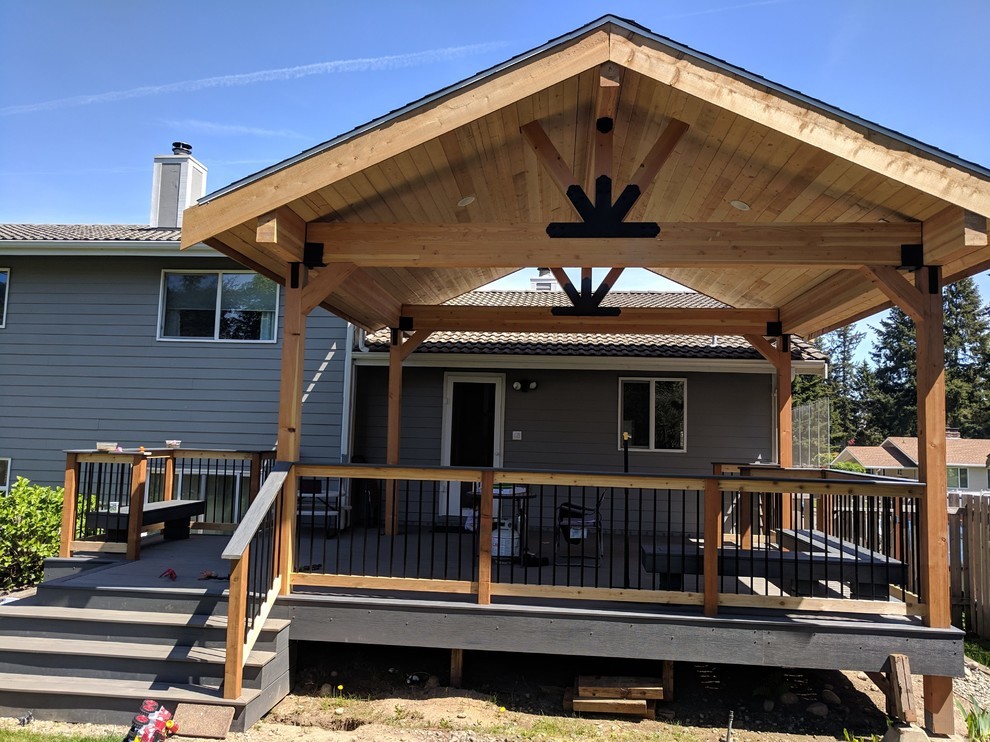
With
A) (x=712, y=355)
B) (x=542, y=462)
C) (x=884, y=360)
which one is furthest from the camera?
(x=884, y=360)

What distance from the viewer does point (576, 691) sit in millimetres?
5059

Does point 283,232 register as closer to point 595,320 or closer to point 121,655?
point 121,655

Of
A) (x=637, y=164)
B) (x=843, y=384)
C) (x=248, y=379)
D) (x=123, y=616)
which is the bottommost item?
(x=123, y=616)

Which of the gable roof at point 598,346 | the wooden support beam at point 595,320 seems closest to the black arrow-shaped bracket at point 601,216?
the wooden support beam at point 595,320

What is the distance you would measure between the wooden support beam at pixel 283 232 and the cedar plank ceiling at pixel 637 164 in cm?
10

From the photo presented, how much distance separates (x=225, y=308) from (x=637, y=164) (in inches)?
252

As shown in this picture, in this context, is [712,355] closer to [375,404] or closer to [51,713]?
[375,404]

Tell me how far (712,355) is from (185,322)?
757cm

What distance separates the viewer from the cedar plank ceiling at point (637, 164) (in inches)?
173

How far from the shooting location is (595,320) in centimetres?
811

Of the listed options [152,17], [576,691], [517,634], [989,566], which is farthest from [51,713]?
[152,17]

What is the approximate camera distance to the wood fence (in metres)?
7.13

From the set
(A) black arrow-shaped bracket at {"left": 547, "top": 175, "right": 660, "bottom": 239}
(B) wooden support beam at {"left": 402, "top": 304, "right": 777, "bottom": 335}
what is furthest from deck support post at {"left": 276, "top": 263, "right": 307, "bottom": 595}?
(B) wooden support beam at {"left": 402, "top": 304, "right": 777, "bottom": 335}

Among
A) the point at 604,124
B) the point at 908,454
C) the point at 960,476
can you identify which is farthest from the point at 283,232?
the point at 908,454
